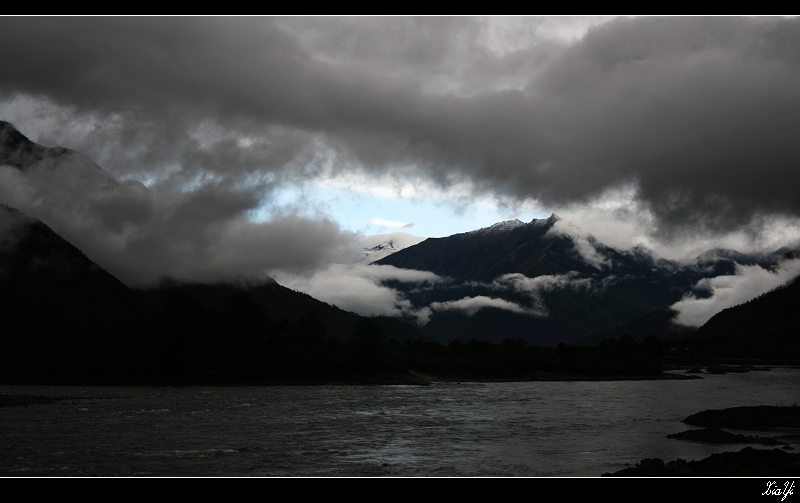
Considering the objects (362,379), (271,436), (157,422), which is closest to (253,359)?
(362,379)

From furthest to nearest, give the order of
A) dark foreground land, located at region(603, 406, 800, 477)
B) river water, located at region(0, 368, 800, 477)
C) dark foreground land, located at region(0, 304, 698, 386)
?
dark foreground land, located at region(0, 304, 698, 386) < river water, located at region(0, 368, 800, 477) < dark foreground land, located at region(603, 406, 800, 477)

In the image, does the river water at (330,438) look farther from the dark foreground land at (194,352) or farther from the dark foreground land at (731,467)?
the dark foreground land at (194,352)

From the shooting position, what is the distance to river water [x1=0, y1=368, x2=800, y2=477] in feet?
146

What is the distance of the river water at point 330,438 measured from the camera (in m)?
44.6

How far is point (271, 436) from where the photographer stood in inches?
→ 2394

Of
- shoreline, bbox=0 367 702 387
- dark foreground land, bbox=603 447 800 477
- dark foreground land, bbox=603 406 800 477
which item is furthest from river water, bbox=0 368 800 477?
shoreline, bbox=0 367 702 387

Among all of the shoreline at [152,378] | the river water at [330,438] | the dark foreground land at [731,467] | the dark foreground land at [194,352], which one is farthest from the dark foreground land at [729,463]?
the dark foreground land at [194,352]

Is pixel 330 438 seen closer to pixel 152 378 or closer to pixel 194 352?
pixel 152 378

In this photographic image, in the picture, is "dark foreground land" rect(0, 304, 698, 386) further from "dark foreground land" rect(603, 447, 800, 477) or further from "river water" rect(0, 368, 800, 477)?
"dark foreground land" rect(603, 447, 800, 477)

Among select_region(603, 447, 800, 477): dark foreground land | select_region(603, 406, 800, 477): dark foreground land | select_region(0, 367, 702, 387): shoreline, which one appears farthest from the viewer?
select_region(0, 367, 702, 387): shoreline

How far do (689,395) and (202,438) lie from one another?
346 ft

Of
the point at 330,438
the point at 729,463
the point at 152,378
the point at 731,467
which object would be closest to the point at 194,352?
Result: the point at 152,378

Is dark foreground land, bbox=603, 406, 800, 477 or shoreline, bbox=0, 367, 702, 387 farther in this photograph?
shoreline, bbox=0, 367, 702, 387
